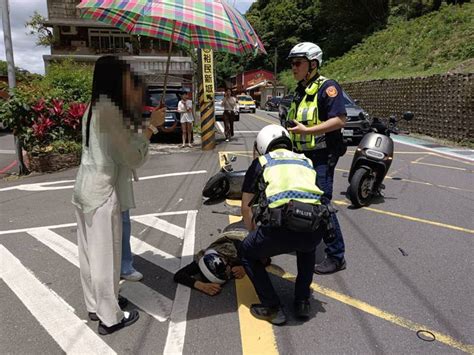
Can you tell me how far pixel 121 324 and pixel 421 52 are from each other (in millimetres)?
22320

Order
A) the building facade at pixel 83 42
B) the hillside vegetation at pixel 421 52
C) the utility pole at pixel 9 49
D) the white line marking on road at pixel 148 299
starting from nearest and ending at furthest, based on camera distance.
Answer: the white line marking on road at pixel 148 299
the utility pole at pixel 9 49
the hillside vegetation at pixel 421 52
the building facade at pixel 83 42

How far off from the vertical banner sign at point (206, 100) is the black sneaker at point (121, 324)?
9035mm

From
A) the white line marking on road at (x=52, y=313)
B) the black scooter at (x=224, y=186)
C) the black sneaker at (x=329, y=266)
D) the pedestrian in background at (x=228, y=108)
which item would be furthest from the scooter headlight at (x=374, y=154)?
the pedestrian in background at (x=228, y=108)

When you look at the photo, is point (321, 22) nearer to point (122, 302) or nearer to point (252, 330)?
point (122, 302)

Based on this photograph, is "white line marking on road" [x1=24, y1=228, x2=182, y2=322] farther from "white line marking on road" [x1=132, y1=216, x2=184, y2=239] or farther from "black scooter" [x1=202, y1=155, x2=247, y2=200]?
"black scooter" [x1=202, y1=155, x2=247, y2=200]

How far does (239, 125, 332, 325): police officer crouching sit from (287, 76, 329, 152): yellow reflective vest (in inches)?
21.7

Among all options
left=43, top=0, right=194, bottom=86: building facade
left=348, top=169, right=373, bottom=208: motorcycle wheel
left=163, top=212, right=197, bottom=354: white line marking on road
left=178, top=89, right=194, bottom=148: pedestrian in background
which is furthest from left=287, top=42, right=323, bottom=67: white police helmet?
left=43, top=0, right=194, bottom=86: building facade

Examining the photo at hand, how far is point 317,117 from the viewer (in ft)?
11.3

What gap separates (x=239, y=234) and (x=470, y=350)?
201 centimetres

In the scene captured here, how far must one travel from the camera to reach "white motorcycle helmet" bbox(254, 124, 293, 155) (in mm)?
2959

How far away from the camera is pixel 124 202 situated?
9.10 ft

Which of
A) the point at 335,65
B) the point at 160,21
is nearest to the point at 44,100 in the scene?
the point at 160,21

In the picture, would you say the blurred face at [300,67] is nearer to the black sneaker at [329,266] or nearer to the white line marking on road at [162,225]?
the black sneaker at [329,266]

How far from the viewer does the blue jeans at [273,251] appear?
8.81 feet
